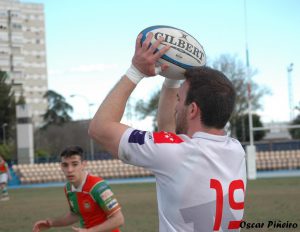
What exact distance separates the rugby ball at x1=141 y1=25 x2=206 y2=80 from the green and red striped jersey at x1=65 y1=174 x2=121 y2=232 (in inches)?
84.7

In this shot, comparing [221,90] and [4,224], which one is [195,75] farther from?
[4,224]

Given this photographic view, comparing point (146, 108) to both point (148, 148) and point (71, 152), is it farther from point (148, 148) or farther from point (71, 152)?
point (148, 148)

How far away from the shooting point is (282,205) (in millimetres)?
15562

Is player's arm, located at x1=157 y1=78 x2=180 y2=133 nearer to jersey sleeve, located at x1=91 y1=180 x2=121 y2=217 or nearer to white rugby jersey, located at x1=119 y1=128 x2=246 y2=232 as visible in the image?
white rugby jersey, located at x1=119 y1=128 x2=246 y2=232

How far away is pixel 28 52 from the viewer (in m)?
103

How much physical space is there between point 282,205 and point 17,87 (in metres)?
84.2

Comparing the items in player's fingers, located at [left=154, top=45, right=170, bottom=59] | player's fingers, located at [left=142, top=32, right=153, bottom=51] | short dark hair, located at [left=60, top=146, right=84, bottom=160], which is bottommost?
short dark hair, located at [left=60, top=146, right=84, bottom=160]

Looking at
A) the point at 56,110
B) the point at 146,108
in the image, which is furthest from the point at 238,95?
the point at 56,110

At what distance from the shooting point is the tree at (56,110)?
296 feet

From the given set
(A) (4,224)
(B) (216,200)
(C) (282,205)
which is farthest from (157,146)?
(C) (282,205)

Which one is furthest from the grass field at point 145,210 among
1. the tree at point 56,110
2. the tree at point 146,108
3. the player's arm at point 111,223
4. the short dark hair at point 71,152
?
the tree at point 56,110

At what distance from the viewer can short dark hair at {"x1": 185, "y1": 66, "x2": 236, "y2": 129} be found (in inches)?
110

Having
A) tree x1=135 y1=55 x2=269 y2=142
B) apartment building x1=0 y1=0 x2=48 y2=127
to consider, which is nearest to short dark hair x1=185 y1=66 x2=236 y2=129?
tree x1=135 y1=55 x2=269 y2=142

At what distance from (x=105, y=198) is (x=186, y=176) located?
253 centimetres
